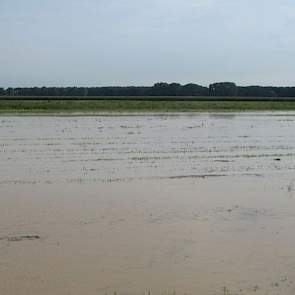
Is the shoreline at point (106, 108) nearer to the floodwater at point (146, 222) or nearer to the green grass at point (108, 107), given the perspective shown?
the green grass at point (108, 107)

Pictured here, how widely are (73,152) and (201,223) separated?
32.8ft

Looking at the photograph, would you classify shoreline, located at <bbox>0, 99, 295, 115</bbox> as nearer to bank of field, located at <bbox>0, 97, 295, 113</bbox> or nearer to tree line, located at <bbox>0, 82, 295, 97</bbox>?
bank of field, located at <bbox>0, 97, 295, 113</bbox>

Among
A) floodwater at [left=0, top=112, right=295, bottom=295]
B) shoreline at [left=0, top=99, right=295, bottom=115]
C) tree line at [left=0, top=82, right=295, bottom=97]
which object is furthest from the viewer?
tree line at [left=0, top=82, right=295, bottom=97]

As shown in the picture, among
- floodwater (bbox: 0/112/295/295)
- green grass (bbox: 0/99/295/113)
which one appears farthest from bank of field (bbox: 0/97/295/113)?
floodwater (bbox: 0/112/295/295)

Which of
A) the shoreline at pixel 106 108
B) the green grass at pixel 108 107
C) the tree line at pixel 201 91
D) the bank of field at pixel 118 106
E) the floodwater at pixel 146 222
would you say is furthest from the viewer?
the tree line at pixel 201 91

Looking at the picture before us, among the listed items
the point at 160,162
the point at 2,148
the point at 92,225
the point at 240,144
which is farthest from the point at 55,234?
the point at 240,144

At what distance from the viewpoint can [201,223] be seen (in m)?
9.04

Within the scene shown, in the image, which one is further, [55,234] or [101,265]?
[55,234]

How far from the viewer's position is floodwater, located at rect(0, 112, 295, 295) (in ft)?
21.2

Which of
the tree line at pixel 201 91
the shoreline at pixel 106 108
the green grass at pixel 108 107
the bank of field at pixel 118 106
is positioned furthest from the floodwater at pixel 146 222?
the tree line at pixel 201 91

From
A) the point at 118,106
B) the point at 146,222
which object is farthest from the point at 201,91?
the point at 146,222

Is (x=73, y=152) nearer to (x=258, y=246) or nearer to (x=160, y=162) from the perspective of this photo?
(x=160, y=162)

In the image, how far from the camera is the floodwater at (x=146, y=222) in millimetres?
6449

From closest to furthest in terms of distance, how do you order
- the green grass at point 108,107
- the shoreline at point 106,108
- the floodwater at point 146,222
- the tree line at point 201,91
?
1. the floodwater at point 146,222
2. the shoreline at point 106,108
3. the green grass at point 108,107
4. the tree line at point 201,91
